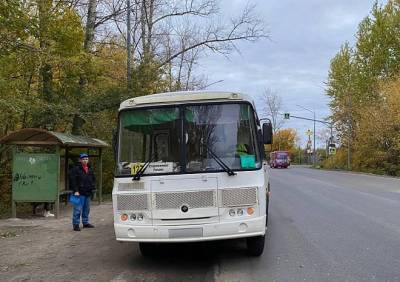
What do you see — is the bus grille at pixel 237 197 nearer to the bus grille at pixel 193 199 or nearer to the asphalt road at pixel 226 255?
the bus grille at pixel 193 199

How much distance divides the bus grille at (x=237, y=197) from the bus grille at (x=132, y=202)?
1.15m

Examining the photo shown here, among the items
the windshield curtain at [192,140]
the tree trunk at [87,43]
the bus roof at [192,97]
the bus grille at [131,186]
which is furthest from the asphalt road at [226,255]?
the tree trunk at [87,43]

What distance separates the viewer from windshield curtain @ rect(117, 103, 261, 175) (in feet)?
27.0

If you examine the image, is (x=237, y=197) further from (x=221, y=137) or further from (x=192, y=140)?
(x=192, y=140)

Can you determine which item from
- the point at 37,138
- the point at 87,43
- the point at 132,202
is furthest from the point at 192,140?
the point at 87,43

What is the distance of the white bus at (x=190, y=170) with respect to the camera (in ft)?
26.1

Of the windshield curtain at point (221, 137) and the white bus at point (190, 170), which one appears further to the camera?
the windshield curtain at point (221, 137)

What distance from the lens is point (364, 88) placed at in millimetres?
59438

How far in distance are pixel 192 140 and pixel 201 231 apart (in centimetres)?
140

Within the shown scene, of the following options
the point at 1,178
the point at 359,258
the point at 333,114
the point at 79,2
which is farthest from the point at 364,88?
the point at 359,258

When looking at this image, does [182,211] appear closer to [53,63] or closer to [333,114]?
[53,63]

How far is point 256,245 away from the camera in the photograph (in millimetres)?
8641

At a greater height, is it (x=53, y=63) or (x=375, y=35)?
(x=375, y=35)

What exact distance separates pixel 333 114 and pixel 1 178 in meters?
46.7
